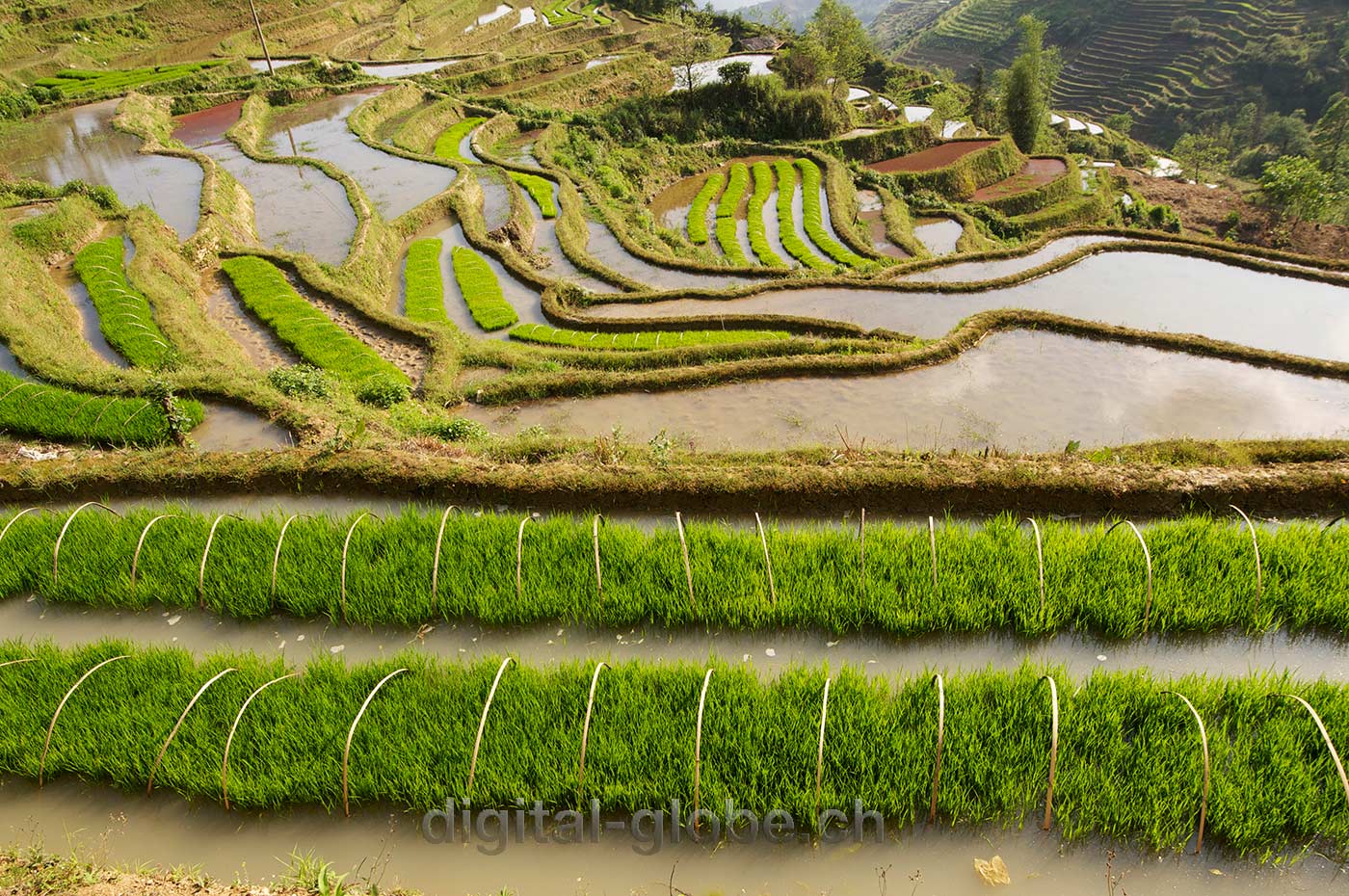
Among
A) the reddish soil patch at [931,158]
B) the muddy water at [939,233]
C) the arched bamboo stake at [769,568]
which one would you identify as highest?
the reddish soil patch at [931,158]

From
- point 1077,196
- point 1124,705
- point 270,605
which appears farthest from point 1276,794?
point 1077,196

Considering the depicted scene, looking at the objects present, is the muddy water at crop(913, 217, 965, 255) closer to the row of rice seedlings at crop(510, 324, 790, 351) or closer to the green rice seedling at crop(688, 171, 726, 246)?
the green rice seedling at crop(688, 171, 726, 246)

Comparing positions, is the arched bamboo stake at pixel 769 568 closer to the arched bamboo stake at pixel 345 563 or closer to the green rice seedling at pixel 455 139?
the arched bamboo stake at pixel 345 563

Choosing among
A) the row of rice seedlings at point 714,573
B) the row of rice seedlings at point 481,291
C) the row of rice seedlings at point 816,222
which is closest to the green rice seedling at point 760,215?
the row of rice seedlings at point 816,222

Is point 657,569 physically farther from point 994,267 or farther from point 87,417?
point 994,267

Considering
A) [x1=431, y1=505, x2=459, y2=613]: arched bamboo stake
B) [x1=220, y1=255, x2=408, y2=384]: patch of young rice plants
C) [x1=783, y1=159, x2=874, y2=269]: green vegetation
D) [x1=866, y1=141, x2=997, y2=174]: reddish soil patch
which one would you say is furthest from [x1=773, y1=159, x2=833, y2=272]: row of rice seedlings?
[x1=431, y1=505, x2=459, y2=613]: arched bamboo stake

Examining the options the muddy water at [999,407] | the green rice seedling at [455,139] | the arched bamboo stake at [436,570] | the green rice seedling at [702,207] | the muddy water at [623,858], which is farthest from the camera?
the green rice seedling at [455,139]

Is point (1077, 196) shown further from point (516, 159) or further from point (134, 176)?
point (134, 176)
